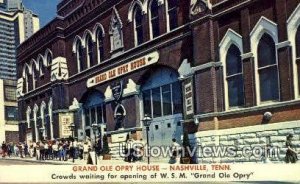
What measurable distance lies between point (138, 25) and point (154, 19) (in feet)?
3.58

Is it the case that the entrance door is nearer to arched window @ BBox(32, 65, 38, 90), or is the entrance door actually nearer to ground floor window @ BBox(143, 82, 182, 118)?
ground floor window @ BBox(143, 82, 182, 118)

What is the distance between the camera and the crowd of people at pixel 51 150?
1270 cm

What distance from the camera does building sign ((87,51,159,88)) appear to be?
19766 mm

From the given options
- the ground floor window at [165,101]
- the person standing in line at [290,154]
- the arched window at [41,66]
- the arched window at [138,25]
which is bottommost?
the person standing in line at [290,154]

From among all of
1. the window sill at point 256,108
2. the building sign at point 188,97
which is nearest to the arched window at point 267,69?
the window sill at point 256,108

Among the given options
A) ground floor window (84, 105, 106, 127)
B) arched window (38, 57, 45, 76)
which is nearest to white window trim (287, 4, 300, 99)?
ground floor window (84, 105, 106, 127)

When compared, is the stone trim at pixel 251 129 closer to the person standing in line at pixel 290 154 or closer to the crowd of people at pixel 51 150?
the person standing in line at pixel 290 154

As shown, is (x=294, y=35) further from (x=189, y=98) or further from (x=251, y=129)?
(x=189, y=98)

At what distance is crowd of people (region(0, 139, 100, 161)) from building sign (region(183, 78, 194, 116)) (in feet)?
14.7

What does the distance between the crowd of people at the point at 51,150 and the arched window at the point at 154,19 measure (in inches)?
266

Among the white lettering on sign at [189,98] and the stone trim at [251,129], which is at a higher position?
the white lettering on sign at [189,98]

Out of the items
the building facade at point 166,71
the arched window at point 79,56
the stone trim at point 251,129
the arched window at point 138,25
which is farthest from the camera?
the arched window at point 79,56

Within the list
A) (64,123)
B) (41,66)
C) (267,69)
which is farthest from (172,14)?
(64,123)

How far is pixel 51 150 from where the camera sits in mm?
14188
